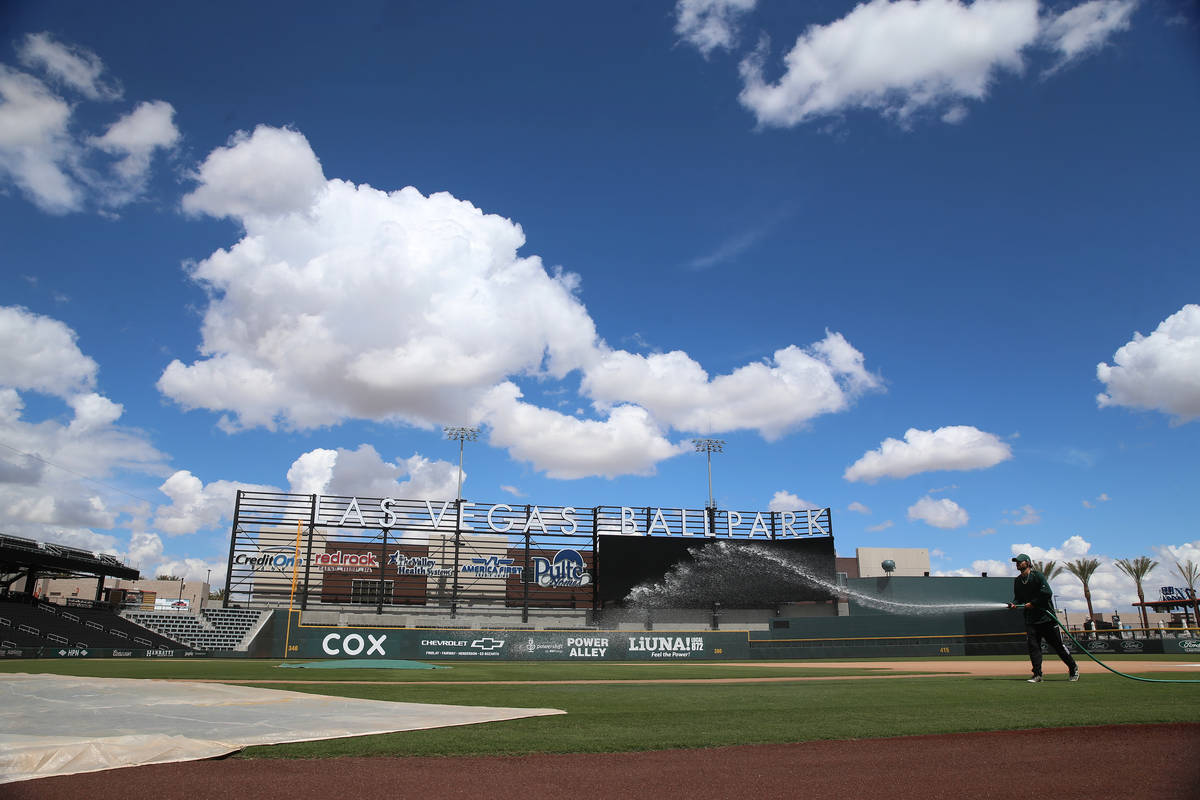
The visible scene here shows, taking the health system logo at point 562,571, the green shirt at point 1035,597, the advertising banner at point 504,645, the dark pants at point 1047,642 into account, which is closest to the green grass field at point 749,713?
the dark pants at point 1047,642

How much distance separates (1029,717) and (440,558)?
4406cm

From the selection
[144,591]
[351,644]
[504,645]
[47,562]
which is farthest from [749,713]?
[144,591]

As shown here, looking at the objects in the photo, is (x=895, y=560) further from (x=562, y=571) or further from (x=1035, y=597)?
(x=1035, y=597)

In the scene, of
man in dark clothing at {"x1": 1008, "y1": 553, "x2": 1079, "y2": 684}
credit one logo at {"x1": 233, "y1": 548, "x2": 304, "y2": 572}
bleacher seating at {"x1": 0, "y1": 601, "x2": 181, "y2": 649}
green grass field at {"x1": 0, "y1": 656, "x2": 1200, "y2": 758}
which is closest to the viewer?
green grass field at {"x1": 0, "y1": 656, "x2": 1200, "y2": 758}

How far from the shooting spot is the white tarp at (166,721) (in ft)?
17.5

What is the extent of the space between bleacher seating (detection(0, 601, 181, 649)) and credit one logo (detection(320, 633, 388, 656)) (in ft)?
37.9

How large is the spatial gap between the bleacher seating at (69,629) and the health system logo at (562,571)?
67.0ft

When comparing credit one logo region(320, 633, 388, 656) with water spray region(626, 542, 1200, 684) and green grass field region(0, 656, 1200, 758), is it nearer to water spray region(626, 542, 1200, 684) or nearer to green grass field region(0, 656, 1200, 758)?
green grass field region(0, 656, 1200, 758)

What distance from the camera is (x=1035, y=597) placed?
1138 cm

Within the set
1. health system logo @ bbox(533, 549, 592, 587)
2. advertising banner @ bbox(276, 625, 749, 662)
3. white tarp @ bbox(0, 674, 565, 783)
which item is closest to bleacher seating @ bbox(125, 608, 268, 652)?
advertising banner @ bbox(276, 625, 749, 662)

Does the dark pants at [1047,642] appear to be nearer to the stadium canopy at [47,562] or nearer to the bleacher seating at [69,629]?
the bleacher seating at [69,629]

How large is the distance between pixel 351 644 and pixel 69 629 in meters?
16.8

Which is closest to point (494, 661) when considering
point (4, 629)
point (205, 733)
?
point (4, 629)

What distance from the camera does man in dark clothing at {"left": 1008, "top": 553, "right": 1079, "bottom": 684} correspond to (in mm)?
11297
